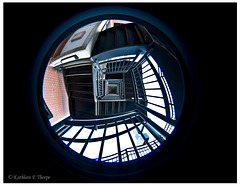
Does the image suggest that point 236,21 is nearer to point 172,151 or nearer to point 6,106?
point 172,151

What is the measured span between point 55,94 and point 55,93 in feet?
0.18

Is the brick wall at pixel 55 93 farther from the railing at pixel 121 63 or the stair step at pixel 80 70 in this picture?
the railing at pixel 121 63

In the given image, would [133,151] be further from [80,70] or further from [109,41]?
[109,41]

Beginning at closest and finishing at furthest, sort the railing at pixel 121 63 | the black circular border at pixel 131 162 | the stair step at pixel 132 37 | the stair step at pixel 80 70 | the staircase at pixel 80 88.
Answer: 1. the black circular border at pixel 131 162
2. the stair step at pixel 132 37
3. the stair step at pixel 80 70
4. the staircase at pixel 80 88
5. the railing at pixel 121 63

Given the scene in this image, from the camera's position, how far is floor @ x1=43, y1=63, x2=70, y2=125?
3870 millimetres

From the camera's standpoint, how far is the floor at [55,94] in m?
3.87

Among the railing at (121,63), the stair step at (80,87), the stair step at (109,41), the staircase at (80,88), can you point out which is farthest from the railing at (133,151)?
the stair step at (109,41)

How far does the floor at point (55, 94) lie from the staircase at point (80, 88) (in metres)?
0.30

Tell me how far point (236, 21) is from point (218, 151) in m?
1.85

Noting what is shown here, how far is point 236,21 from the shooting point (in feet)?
3.23

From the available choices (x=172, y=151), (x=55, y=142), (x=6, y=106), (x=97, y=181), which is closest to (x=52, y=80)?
(x=6, y=106)

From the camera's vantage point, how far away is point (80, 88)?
16.1ft

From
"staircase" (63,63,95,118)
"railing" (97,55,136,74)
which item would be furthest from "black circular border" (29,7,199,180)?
"staircase" (63,63,95,118)

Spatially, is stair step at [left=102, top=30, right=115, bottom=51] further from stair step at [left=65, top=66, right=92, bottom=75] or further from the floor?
the floor
